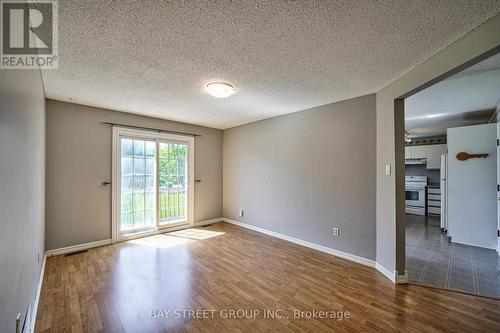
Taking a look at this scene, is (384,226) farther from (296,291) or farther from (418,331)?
(296,291)

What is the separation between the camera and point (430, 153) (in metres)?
6.07

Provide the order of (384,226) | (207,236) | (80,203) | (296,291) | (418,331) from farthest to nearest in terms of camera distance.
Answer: (207,236)
(80,203)
(384,226)
(296,291)
(418,331)

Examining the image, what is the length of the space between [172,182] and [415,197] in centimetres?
679

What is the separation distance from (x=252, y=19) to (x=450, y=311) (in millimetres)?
3112

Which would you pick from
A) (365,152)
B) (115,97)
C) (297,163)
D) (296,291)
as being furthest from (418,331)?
(115,97)

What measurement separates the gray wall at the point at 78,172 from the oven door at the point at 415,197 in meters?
7.44

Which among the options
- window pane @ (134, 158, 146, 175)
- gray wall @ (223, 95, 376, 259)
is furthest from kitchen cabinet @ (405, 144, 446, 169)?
window pane @ (134, 158, 146, 175)

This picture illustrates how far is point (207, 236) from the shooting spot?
419 centimetres

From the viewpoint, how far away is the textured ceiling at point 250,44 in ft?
4.68

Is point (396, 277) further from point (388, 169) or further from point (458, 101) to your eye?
point (458, 101)

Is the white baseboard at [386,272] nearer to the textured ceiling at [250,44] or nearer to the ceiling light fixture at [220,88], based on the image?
the textured ceiling at [250,44]

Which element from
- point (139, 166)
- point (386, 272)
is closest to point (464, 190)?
point (386, 272)

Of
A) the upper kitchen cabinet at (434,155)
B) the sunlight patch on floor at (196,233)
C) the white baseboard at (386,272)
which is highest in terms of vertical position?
the upper kitchen cabinet at (434,155)

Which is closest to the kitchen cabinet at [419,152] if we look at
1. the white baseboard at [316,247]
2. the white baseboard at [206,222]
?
the white baseboard at [316,247]
